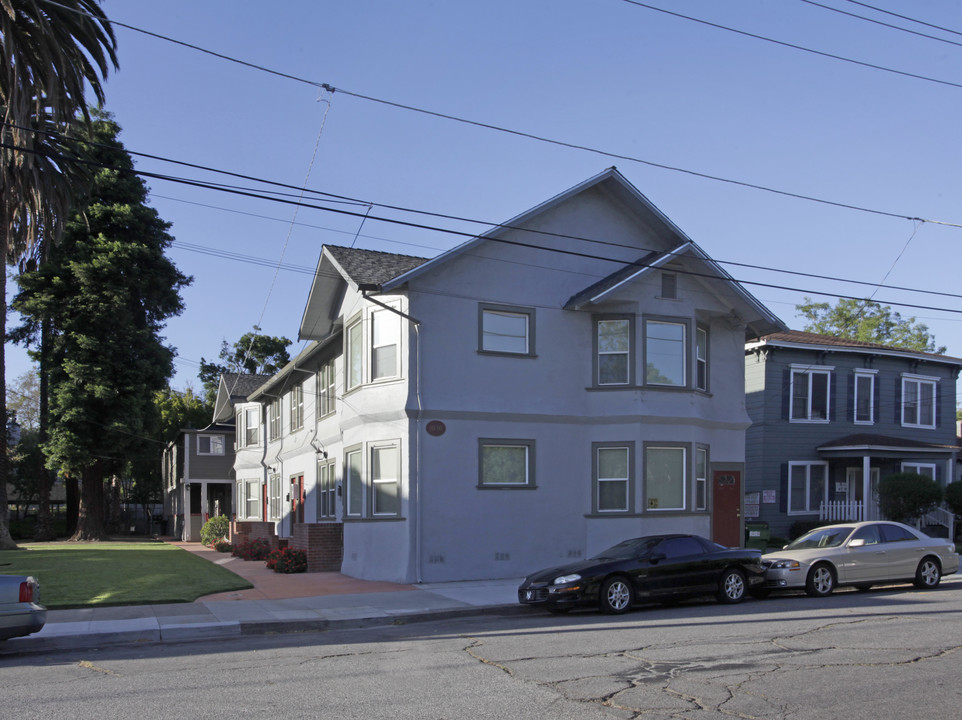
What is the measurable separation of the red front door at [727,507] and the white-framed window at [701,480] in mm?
722

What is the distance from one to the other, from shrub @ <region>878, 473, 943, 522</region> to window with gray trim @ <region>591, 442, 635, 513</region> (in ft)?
37.8

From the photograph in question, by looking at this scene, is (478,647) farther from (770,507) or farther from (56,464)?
(56,464)

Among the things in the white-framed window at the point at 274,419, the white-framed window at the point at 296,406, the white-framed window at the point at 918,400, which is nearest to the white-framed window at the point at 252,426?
the white-framed window at the point at 274,419

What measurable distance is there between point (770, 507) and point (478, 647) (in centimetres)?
2071

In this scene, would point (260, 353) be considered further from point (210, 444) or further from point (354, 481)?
point (354, 481)

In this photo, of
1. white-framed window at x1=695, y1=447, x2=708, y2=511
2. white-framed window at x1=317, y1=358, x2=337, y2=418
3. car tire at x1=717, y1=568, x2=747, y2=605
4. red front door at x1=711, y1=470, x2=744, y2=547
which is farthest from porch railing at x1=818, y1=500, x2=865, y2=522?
white-framed window at x1=317, y1=358, x2=337, y2=418

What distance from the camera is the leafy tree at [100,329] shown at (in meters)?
35.4

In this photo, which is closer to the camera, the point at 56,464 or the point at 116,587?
the point at 116,587

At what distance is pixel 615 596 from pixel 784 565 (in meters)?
3.71

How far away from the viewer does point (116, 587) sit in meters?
16.8

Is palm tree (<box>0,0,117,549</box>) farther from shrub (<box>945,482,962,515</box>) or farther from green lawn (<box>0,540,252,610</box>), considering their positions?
shrub (<box>945,482,962,515</box>)

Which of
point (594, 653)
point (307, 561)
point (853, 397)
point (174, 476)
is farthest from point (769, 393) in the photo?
point (174, 476)

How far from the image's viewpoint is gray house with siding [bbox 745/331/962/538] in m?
28.8

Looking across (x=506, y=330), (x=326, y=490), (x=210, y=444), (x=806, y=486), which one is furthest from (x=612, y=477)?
(x=210, y=444)
